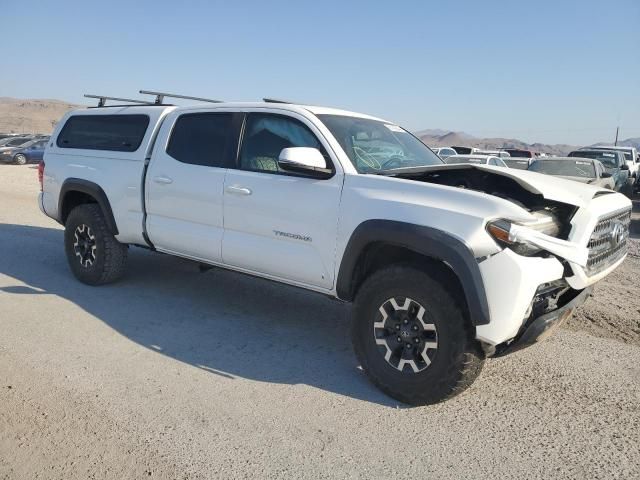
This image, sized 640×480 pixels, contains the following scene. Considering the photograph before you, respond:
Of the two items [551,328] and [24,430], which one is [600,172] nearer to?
[551,328]

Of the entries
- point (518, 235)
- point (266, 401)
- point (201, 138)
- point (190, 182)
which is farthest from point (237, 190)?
point (518, 235)

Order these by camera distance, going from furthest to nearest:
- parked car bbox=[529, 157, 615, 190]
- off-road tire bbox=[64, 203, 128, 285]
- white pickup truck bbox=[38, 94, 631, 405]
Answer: parked car bbox=[529, 157, 615, 190]
off-road tire bbox=[64, 203, 128, 285]
white pickup truck bbox=[38, 94, 631, 405]

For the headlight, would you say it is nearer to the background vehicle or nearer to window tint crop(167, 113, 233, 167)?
window tint crop(167, 113, 233, 167)

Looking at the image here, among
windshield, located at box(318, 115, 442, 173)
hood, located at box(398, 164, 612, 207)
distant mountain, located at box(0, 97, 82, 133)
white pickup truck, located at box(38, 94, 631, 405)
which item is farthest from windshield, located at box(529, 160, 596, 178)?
distant mountain, located at box(0, 97, 82, 133)

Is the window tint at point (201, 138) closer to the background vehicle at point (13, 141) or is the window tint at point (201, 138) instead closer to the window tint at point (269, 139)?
the window tint at point (269, 139)

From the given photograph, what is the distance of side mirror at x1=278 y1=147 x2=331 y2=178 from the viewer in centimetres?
387

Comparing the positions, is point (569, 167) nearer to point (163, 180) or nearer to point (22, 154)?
point (163, 180)

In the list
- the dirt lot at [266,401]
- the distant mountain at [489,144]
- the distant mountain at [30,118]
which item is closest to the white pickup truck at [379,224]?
the dirt lot at [266,401]

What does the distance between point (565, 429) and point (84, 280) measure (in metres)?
5.08

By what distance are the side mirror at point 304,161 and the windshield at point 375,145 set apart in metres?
0.27

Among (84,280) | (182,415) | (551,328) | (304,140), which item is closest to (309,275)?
(304,140)

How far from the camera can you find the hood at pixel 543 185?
3.53 metres

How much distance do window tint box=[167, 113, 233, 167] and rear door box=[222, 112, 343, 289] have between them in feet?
0.89

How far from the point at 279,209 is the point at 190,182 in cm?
114
